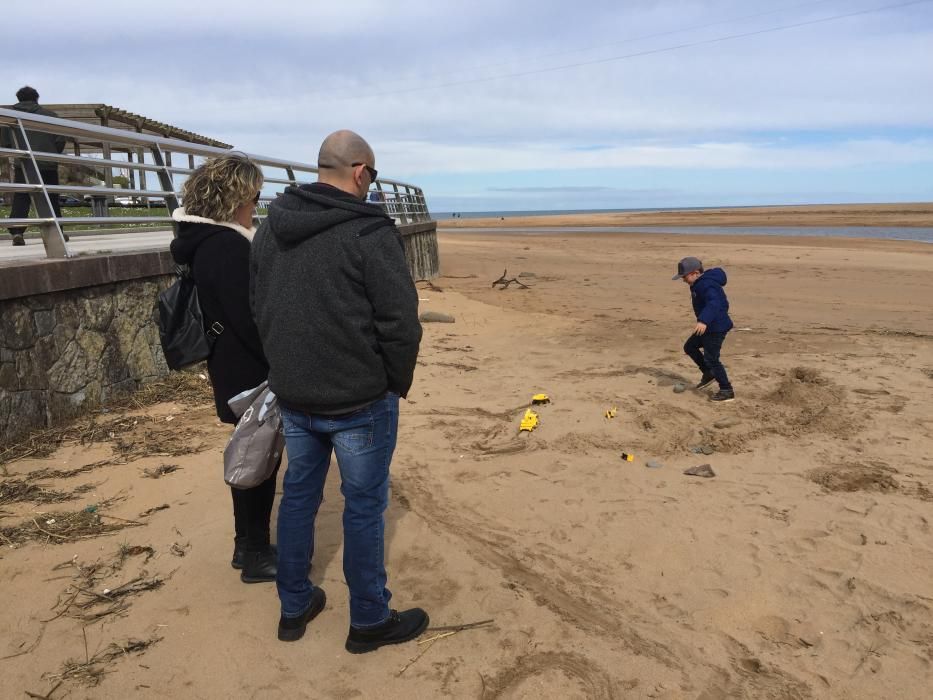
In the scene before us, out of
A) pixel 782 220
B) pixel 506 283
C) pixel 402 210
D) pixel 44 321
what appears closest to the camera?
pixel 44 321

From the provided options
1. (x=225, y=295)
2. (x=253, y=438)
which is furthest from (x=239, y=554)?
(x=225, y=295)

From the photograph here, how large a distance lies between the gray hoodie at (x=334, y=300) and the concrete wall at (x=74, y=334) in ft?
9.90

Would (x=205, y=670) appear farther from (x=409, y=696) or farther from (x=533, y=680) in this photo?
(x=533, y=680)

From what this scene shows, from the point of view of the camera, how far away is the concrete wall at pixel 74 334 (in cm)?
441

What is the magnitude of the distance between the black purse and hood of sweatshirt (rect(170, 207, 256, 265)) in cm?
10

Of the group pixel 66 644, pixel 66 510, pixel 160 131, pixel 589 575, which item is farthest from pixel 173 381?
pixel 160 131

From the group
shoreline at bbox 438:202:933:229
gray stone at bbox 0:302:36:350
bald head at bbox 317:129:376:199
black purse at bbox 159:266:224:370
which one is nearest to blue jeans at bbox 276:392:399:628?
black purse at bbox 159:266:224:370

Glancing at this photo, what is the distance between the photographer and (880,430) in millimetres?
5176

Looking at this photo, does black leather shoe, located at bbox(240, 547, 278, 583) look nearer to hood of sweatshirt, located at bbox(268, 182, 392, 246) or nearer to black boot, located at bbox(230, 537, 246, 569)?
black boot, located at bbox(230, 537, 246, 569)

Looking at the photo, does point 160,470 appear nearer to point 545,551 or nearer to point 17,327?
point 17,327

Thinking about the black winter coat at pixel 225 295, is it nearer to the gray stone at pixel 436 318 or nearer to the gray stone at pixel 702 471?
the gray stone at pixel 702 471

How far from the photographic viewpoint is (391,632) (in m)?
2.67

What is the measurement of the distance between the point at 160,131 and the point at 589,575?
14.1 meters

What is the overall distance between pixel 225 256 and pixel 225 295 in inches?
6.3
